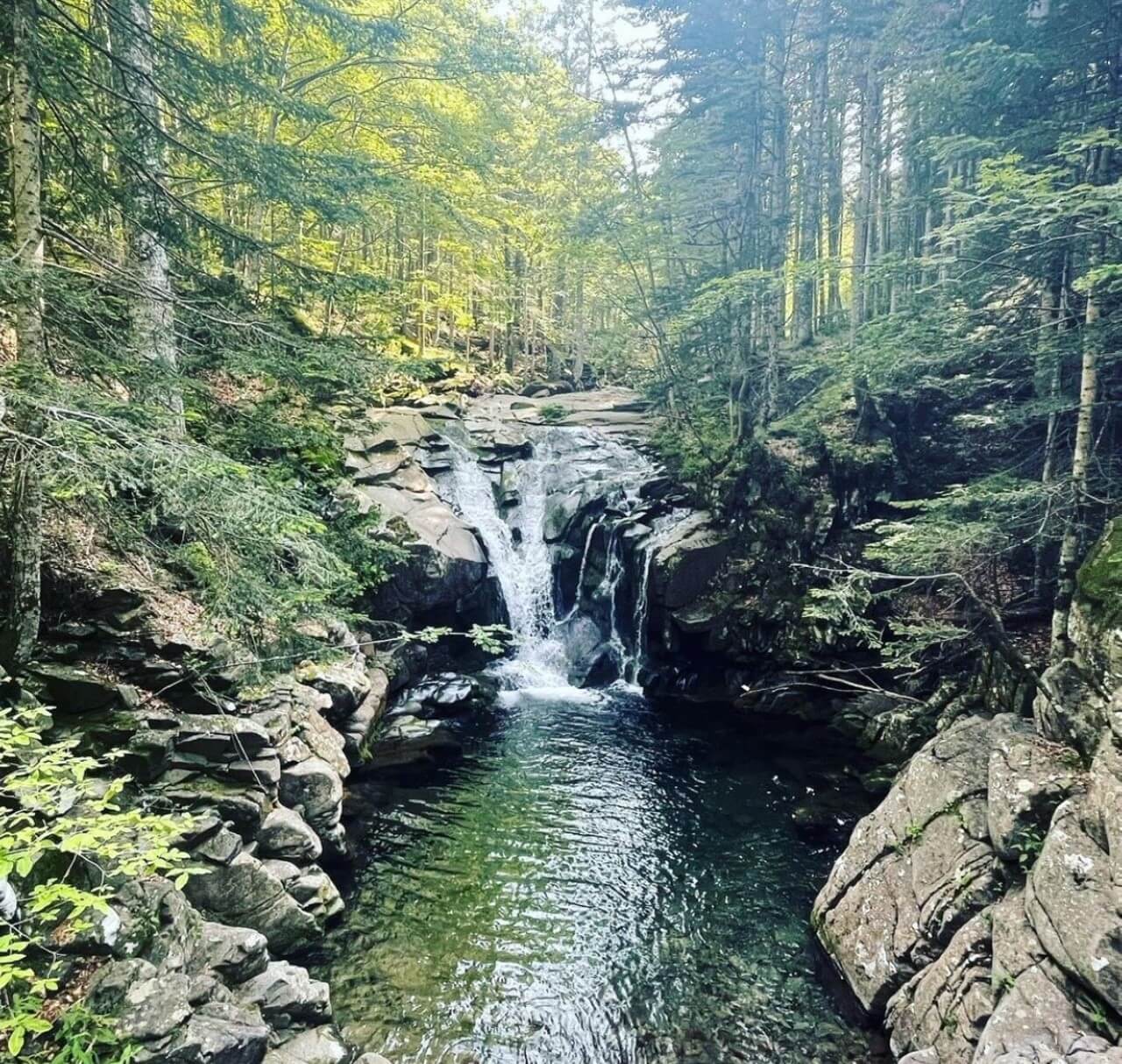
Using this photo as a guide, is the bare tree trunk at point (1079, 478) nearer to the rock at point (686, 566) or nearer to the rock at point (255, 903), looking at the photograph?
the rock at point (686, 566)

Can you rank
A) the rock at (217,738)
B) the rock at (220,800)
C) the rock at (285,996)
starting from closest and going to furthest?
Result: the rock at (285,996), the rock at (220,800), the rock at (217,738)

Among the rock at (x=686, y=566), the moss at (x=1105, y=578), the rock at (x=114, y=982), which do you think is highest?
the moss at (x=1105, y=578)

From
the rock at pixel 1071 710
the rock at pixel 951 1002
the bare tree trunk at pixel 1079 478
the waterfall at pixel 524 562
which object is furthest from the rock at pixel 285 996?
the waterfall at pixel 524 562

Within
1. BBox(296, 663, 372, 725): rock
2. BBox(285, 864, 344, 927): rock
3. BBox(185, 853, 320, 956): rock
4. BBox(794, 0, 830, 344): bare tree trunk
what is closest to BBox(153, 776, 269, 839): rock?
BBox(185, 853, 320, 956): rock

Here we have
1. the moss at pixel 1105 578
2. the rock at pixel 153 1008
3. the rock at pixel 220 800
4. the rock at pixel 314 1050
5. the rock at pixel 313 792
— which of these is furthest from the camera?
the rock at pixel 313 792

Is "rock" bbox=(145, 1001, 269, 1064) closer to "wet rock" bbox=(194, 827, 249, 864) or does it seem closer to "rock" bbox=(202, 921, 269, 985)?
"rock" bbox=(202, 921, 269, 985)

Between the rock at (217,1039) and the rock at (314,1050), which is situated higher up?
the rock at (217,1039)

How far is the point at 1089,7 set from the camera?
8.67 metres

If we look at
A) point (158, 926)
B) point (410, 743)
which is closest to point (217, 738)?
point (158, 926)

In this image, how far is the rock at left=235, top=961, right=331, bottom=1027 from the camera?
16.7 feet

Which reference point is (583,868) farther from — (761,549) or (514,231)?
(514,231)

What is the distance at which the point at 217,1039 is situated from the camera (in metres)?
4.16

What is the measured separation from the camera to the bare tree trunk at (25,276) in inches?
192

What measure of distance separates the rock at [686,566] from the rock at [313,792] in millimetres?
8881
